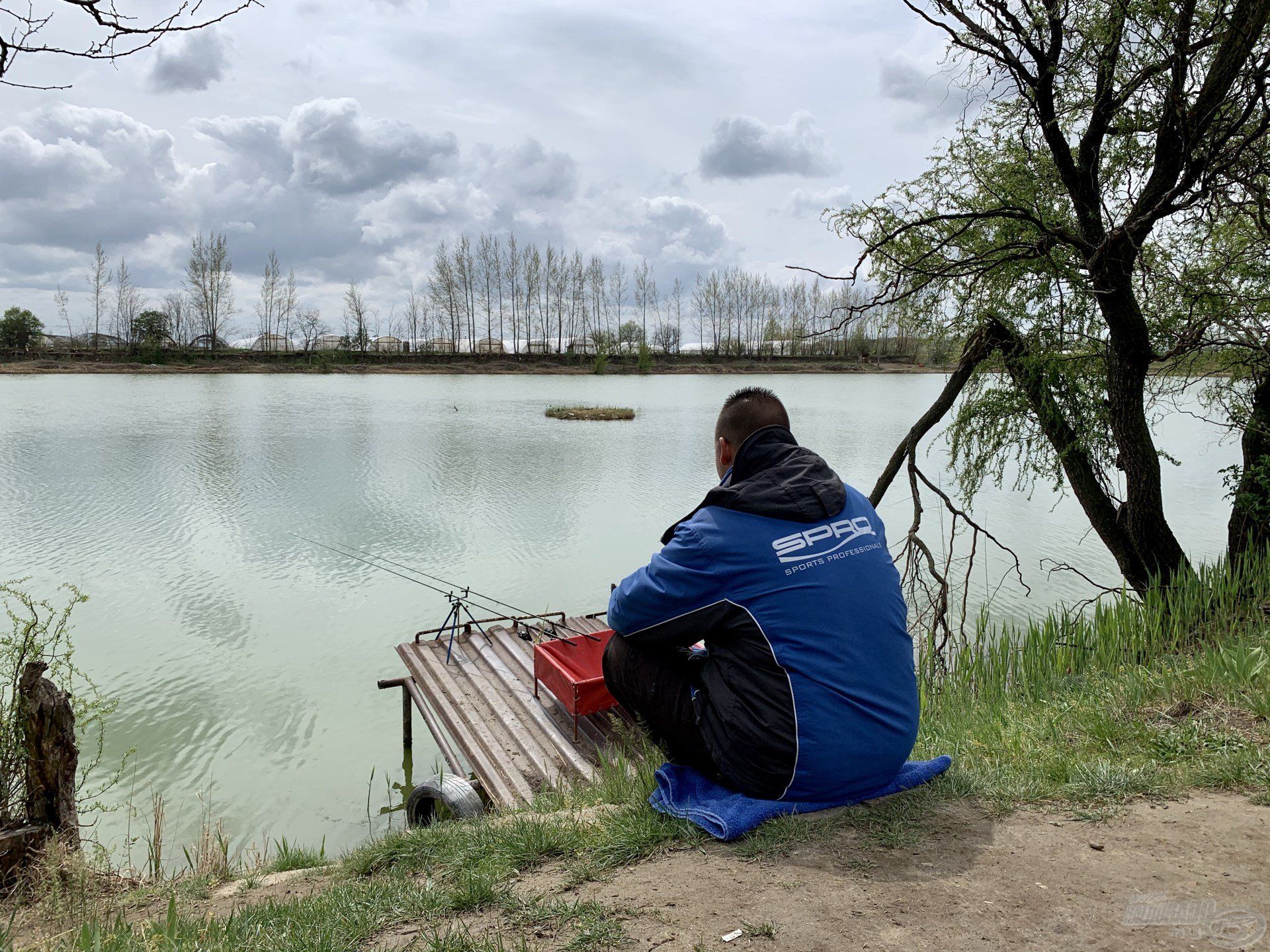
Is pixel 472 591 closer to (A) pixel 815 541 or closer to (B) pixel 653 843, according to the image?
(B) pixel 653 843

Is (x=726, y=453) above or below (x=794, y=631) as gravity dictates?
above

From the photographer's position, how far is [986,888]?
211 centimetres

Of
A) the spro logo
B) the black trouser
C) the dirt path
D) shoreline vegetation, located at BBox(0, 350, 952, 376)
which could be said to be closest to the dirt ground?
the dirt path

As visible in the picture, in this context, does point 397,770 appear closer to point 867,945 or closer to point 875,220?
point 867,945

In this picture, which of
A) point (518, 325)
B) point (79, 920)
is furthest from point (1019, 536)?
point (518, 325)

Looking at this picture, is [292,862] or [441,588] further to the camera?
[441,588]

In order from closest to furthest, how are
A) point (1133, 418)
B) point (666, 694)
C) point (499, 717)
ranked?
point (666, 694), point (499, 717), point (1133, 418)

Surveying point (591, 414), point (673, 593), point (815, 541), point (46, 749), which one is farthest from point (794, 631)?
point (591, 414)

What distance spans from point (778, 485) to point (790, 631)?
18.6 inches

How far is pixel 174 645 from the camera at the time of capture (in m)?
8.27

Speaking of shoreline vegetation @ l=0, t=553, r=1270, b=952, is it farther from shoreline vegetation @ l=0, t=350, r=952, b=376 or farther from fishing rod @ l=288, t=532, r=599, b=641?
shoreline vegetation @ l=0, t=350, r=952, b=376

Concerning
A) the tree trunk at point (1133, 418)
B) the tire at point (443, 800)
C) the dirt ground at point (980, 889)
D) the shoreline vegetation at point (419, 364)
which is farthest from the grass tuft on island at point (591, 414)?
the dirt ground at point (980, 889)

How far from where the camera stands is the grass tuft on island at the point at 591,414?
3106cm

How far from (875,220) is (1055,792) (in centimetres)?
465
